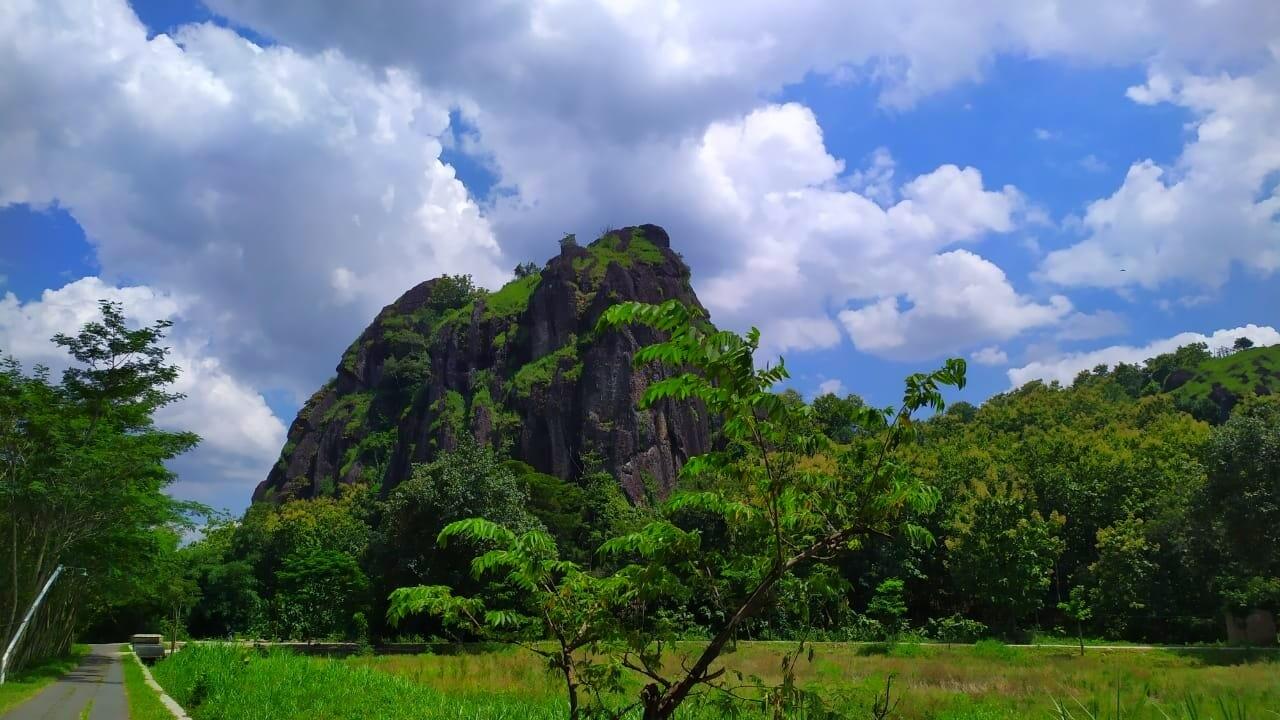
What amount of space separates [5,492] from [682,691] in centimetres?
2482

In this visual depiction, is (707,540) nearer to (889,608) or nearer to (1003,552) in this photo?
(889,608)

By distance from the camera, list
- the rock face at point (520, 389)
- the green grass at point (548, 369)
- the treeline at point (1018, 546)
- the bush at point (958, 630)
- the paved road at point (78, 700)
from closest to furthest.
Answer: the paved road at point (78, 700) → the treeline at point (1018, 546) → the bush at point (958, 630) → the rock face at point (520, 389) → the green grass at point (548, 369)

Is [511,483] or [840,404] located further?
[511,483]

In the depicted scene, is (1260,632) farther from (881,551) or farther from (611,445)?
(611,445)

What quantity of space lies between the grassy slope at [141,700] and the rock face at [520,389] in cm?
4466

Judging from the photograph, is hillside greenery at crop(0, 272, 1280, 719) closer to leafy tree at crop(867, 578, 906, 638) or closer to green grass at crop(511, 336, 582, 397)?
leafy tree at crop(867, 578, 906, 638)

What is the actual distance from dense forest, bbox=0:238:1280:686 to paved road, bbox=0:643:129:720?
10.1 ft

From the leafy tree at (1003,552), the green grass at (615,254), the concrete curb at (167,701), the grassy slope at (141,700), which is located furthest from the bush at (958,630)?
the green grass at (615,254)

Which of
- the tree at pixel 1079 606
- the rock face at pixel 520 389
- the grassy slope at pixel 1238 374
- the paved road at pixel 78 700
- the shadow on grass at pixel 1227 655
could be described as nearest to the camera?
the paved road at pixel 78 700

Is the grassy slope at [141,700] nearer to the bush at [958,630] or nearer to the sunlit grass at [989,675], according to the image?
the sunlit grass at [989,675]

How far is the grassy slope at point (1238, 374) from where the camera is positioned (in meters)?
80.2

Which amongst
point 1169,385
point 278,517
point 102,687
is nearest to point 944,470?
point 102,687

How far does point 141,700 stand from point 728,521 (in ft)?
59.4

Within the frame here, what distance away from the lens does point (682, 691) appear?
4.23 meters
